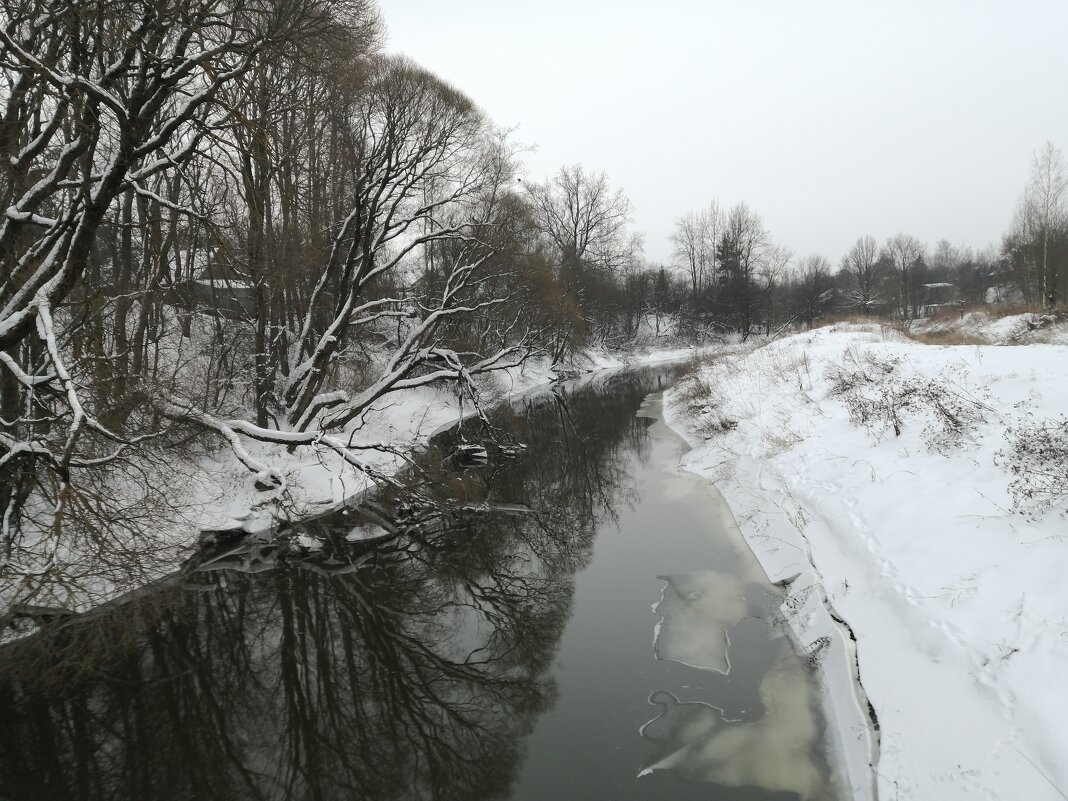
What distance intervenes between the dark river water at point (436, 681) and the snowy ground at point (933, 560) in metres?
0.61

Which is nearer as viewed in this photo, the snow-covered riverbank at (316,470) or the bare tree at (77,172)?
the bare tree at (77,172)

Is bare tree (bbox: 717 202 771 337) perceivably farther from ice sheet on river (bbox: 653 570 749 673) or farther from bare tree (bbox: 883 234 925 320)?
ice sheet on river (bbox: 653 570 749 673)

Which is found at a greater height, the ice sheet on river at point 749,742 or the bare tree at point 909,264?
the bare tree at point 909,264

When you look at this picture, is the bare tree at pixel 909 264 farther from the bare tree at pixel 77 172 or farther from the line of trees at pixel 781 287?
the bare tree at pixel 77 172

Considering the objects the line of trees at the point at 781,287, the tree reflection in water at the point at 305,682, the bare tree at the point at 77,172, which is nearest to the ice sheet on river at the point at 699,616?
the tree reflection in water at the point at 305,682

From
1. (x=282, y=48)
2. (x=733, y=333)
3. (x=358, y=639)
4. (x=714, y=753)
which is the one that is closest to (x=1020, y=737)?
(x=714, y=753)

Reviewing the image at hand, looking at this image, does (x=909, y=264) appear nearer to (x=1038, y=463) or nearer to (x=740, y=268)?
(x=740, y=268)

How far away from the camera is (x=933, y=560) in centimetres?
519

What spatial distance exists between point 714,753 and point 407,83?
49.2 ft

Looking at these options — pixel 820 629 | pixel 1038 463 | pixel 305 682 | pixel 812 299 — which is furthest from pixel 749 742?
pixel 812 299

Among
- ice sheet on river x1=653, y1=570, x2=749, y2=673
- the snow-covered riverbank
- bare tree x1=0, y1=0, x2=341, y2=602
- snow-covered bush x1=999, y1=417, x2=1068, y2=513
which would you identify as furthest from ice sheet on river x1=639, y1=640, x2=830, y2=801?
the snow-covered riverbank

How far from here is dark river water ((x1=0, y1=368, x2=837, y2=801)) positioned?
4.58 metres

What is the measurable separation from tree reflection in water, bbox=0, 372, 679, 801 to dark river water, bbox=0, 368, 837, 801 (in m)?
0.02

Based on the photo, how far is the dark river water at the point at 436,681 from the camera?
15.0 ft
